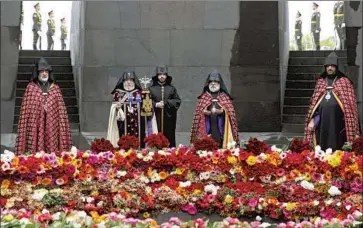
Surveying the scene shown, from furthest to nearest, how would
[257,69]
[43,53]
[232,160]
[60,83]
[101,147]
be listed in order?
[43,53], [60,83], [257,69], [101,147], [232,160]

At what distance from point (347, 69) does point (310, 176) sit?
9.00 metres

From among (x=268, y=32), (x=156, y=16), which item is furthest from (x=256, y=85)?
(x=156, y=16)

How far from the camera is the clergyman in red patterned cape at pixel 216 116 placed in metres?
16.9

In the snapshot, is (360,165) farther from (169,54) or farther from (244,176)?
(169,54)

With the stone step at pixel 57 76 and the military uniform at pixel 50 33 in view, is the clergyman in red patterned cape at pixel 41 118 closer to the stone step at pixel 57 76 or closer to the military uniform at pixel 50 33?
the stone step at pixel 57 76

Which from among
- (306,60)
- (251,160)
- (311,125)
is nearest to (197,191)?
(251,160)

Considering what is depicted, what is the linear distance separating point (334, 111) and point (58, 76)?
292 inches

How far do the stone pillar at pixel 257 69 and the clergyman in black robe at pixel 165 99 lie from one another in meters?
3.39

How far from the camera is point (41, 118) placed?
54.1ft

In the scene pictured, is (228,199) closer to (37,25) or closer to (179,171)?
(179,171)

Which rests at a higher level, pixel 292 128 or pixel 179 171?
pixel 292 128

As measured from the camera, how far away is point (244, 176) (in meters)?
12.8

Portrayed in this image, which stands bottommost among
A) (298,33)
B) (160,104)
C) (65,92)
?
(160,104)

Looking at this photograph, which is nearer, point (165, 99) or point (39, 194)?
point (39, 194)
